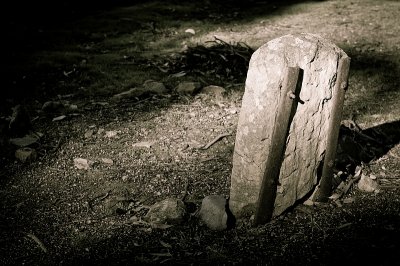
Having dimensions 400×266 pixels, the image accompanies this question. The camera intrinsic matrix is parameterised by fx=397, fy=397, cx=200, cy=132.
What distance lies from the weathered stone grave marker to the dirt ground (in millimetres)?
199

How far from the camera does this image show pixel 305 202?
2904 millimetres

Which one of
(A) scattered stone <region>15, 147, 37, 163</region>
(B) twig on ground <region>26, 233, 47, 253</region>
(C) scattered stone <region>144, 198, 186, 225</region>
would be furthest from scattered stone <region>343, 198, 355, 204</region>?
(A) scattered stone <region>15, 147, 37, 163</region>

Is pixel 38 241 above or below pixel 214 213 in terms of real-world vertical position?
below

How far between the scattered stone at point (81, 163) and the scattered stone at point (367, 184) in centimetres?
232

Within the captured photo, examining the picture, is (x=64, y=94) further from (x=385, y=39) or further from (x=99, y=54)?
(x=385, y=39)

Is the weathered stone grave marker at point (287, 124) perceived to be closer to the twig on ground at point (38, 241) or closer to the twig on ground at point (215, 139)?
the twig on ground at point (215, 139)

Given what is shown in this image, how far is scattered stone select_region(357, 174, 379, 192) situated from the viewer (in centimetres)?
299

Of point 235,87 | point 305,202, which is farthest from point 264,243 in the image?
point 235,87

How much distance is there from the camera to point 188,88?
495 cm

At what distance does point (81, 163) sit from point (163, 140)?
0.82 metres

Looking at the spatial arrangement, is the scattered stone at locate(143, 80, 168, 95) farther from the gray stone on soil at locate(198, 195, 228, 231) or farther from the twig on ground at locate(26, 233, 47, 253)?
the twig on ground at locate(26, 233, 47, 253)

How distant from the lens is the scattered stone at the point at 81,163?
3.61 metres

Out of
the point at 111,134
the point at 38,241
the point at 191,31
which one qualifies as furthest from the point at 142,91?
the point at 38,241

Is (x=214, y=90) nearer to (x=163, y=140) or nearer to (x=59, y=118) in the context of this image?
(x=163, y=140)
